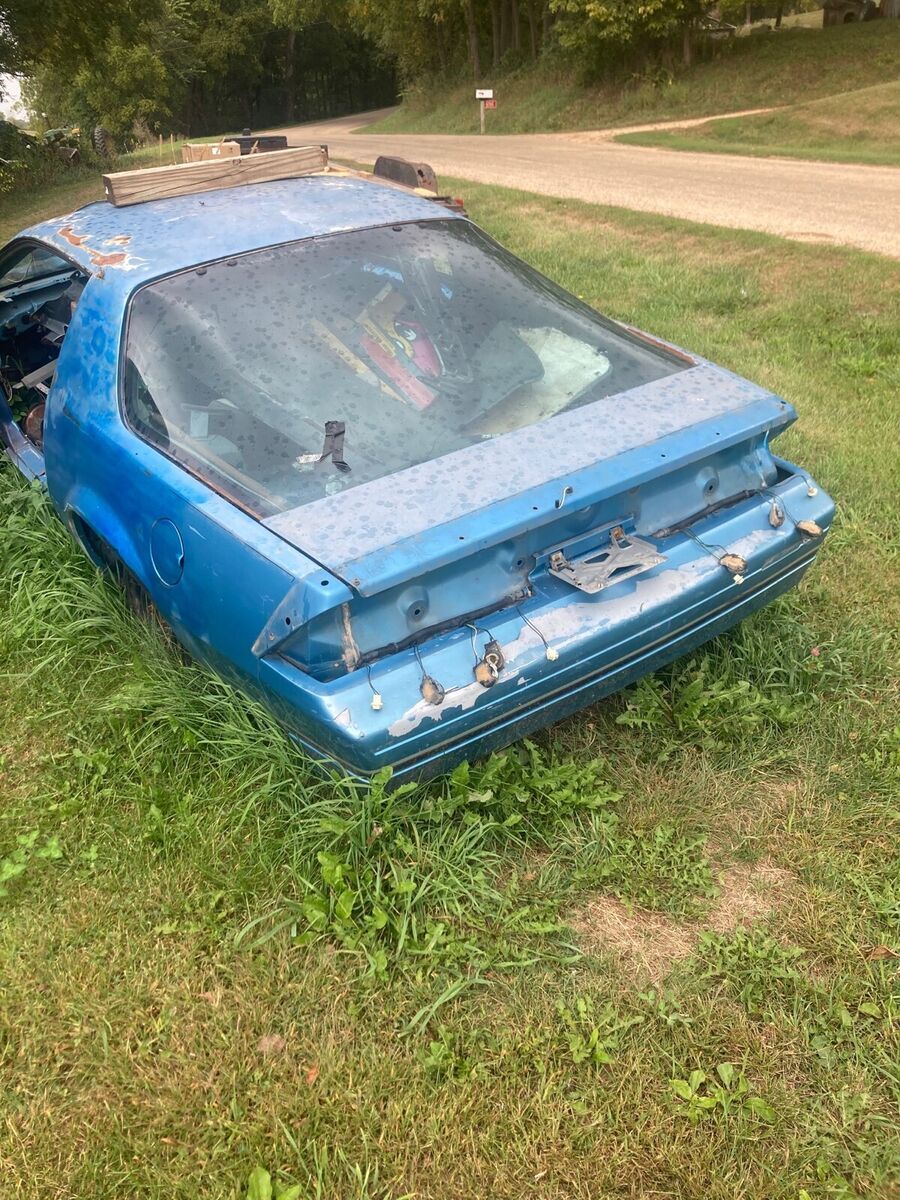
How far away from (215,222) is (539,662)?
6.37 ft

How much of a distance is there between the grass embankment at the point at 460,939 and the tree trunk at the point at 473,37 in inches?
1389

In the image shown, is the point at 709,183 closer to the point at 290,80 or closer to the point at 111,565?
the point at 111,565

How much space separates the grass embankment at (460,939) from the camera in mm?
1854

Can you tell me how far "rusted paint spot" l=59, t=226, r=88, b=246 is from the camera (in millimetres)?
3311

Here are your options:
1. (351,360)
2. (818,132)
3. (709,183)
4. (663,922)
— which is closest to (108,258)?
(351,360)

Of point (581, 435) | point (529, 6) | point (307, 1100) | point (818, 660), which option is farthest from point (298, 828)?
point (529, 6)

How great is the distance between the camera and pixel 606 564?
2389 millimetres

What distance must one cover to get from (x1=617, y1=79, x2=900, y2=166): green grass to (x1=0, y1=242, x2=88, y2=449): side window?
43.3ft

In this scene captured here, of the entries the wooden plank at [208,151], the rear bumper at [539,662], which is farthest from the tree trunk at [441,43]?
the rear bumper at [539,662]

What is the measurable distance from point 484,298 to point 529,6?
110 feet

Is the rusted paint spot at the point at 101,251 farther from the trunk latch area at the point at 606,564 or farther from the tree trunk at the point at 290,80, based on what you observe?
the tree trunk at the point at 290,80

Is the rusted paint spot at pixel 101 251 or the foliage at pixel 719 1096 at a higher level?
the rusted paint spot at pixel 101 251

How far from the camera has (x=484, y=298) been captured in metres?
3.09

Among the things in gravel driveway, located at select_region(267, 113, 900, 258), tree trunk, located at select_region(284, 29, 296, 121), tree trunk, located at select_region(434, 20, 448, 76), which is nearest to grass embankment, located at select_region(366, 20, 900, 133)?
gravel driveway, located at select_region(267, 113, 900, 258)
